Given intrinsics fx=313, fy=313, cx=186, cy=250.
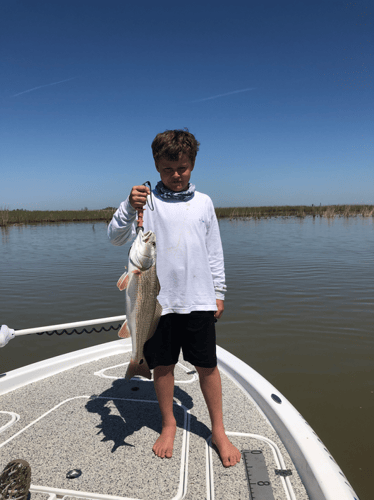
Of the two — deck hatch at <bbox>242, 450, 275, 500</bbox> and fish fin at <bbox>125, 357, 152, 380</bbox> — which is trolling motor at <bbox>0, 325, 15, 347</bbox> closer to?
fish fin at <bbox>125, 357, 152, 380</bbox>

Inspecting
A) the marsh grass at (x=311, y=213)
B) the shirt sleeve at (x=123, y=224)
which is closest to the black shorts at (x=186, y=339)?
the shirt sleeve at (x=123, y=224)

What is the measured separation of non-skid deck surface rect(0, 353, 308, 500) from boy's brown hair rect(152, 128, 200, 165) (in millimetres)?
2347

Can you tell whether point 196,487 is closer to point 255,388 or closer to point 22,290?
point 255,388

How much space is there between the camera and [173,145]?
7.86ft

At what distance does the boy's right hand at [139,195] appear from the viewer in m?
2.17

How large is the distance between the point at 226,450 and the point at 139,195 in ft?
6.73

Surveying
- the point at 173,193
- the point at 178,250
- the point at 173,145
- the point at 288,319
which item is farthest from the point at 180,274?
the point at 288,319

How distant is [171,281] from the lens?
2.41 metres

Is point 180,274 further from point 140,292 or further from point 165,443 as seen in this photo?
point 165,443

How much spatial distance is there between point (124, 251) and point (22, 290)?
7788mm

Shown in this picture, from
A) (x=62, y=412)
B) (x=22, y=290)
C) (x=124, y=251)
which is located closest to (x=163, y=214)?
(x=62, y=412)

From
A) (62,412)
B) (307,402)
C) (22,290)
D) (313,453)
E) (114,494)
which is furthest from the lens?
(22,290)

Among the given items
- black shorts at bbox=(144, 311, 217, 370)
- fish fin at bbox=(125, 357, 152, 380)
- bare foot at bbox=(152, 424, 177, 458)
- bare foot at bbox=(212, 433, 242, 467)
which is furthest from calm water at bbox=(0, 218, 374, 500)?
fish fin at bbox=(125, 357, 152, 380)

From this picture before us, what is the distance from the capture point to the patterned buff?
2486 mm
